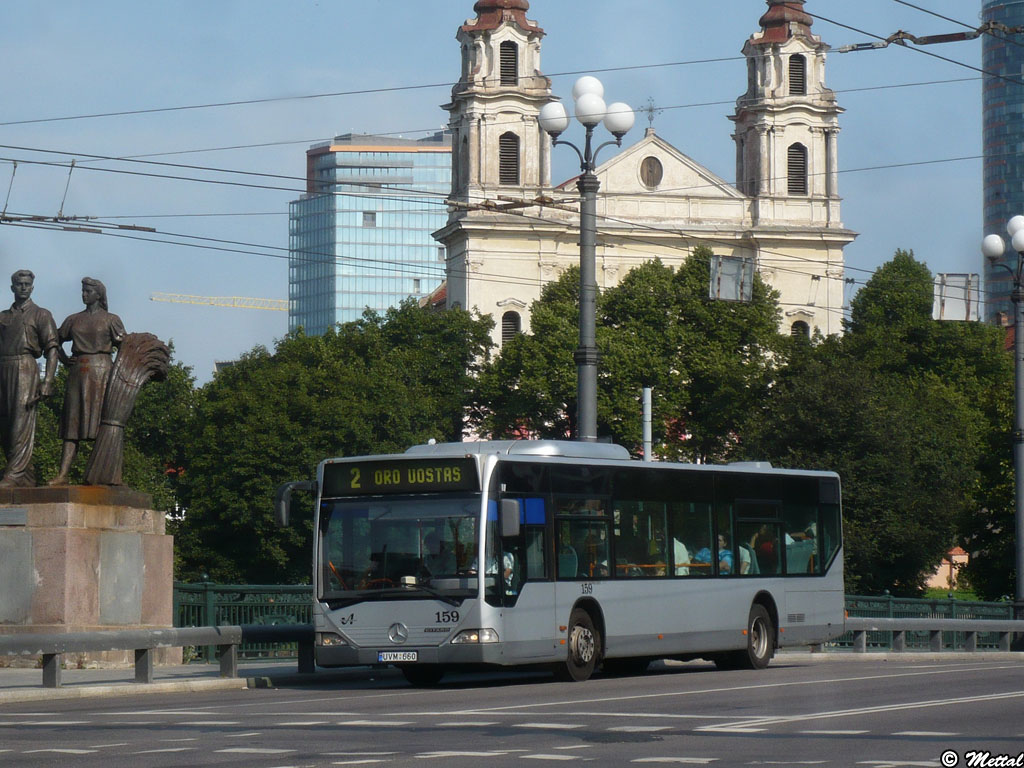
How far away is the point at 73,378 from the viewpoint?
22297 mm

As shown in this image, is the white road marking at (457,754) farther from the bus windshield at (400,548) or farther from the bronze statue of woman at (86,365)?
the bronze statue of woman at (86,365)

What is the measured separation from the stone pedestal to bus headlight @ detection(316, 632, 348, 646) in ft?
9.19

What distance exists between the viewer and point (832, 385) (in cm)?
5578

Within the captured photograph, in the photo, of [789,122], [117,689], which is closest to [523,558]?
[117,689]

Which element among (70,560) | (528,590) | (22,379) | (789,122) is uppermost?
(789,122)

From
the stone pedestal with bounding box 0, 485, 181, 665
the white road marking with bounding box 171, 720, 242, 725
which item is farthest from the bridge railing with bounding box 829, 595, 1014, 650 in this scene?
the white road marking with bounding box 171, 720, 242, 725

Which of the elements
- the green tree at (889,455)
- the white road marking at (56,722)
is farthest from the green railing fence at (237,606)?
the green tree at (889,455)

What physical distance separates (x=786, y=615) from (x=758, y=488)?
179 centimetres

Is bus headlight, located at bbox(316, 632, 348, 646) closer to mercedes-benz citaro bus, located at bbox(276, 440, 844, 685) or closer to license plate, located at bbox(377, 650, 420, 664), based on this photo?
mercedes-benz citaro bus, located at bbox(276, 440, 844, 685)

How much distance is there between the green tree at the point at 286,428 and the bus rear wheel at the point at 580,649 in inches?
1818

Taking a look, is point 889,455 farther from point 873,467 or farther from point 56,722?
point 56,722

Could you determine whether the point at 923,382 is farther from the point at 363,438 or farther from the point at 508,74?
the point at 508,74

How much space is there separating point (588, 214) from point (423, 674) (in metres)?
5.96

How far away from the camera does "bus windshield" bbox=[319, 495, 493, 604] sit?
65.7 feet
